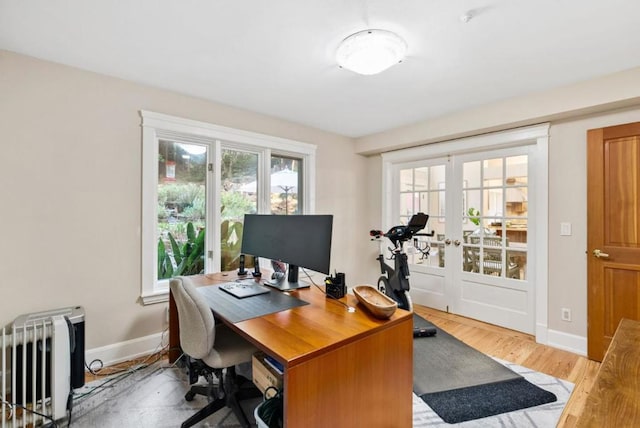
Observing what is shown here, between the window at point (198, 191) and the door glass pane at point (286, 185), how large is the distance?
12mm

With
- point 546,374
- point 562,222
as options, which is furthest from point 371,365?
point 562,222

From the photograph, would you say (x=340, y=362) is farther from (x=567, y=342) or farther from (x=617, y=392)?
(x=567, y=342)

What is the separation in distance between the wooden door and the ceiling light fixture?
6.24 ft

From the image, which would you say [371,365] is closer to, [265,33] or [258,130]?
[265,33]

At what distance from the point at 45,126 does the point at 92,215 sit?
674mm

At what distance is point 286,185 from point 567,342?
3.17m

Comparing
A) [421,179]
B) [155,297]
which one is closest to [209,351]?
[155,297]

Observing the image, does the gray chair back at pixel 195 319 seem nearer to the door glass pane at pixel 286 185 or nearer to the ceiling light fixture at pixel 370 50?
the ceiling light fixture at pixel 370 50

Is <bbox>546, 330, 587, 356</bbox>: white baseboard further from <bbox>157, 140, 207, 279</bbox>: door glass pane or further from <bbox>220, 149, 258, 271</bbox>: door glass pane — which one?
<bbox>157, 140, 207, 279</bbox>: door glass pane

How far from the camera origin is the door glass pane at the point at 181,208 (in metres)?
2.68

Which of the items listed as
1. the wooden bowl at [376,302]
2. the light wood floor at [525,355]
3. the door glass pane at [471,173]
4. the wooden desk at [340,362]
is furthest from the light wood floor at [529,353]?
the door glass pane at [471,173]

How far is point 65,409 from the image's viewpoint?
176 centimetres

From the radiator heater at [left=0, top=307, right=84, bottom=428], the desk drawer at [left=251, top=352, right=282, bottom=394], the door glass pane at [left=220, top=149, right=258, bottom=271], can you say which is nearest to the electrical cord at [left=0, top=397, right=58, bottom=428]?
the radiator heater at [left=0, top=307, right=84, bottom=428]

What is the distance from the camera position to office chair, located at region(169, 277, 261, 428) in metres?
1.50
